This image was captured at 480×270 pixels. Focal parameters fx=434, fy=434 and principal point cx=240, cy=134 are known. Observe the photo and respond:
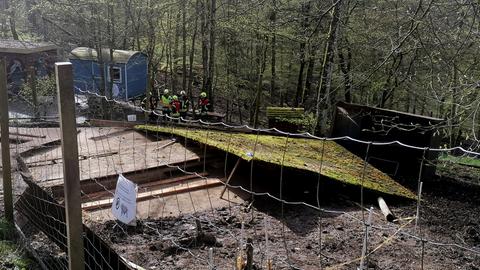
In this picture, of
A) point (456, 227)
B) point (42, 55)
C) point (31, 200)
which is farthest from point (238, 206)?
point (42, 55)

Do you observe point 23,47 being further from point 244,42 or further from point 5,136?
point 5,136

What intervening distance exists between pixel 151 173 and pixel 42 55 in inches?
884

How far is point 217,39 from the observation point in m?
23.7

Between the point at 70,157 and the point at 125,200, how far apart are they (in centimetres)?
153

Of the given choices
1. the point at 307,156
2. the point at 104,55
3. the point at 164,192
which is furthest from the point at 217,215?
the point at 104,55

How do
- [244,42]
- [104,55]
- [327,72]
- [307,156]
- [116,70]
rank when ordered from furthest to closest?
[116,70] → [104,55] → [244,42] → [327,72] → [307,156]

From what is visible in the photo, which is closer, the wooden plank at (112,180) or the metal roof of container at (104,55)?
the wooden plank at (112,180)

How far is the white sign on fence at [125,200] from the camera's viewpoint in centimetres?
373

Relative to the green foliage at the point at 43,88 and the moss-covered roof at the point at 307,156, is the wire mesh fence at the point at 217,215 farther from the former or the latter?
the green foliage at the point at 43,88

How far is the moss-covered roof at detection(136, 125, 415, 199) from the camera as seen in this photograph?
6.52 meters

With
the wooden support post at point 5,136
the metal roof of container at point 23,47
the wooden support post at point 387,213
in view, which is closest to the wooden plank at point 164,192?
the wooden support post at point 5,136

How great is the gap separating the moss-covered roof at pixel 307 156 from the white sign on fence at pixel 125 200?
2.41 metres

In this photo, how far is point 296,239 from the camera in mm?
4957

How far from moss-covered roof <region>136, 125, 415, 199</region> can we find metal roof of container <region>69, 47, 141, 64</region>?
643 inches
